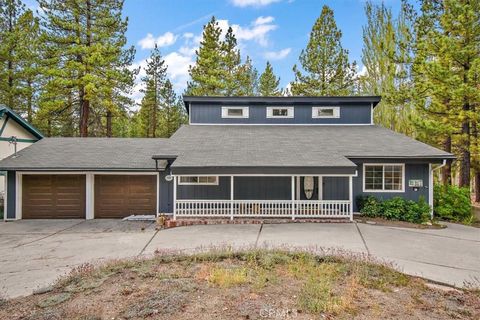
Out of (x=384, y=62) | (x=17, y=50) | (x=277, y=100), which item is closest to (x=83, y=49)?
(x=17, y=50)

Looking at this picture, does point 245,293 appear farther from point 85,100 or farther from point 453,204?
point 85,100

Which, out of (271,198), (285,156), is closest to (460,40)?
(285,156)

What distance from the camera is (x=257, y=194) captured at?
1279 centimetres

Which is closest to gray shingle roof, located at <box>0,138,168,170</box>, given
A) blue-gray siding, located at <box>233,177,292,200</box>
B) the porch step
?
the porch step

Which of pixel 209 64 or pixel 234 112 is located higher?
pixel 209 64

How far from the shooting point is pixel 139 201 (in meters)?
12.5

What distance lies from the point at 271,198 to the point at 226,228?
344 cm

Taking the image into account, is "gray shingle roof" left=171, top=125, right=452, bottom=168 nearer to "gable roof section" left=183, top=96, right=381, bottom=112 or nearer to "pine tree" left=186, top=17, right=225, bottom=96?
"gable roof section" left=183, top=96, right=381, bottom=112

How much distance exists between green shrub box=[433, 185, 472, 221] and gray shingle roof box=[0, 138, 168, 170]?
1258 cm

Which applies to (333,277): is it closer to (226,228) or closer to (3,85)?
(226,228)

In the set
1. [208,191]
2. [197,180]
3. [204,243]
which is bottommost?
[204,243]

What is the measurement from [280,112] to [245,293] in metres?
12.3

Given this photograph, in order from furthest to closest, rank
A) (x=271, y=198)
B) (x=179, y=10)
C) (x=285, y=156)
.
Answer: (x=179, y=10) → (x=271, y=198) → (x=285, y=156)

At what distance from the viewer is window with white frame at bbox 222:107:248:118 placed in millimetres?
16016
